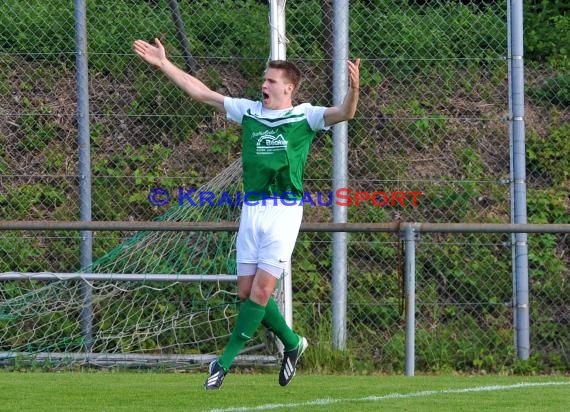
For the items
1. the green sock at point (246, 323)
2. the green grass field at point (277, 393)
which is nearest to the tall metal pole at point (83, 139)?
the green grass field at point (277, 393)

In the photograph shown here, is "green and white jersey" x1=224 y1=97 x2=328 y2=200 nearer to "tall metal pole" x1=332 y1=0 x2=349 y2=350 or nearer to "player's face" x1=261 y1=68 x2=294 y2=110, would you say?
"player's face" x1=261 y1=68 x2=294 y2=110

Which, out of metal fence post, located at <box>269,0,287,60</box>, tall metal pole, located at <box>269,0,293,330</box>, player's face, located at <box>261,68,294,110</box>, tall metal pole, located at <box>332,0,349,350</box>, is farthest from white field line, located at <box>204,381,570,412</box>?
metal fence post, located at <box>269,0,287,60</box>

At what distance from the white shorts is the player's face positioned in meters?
0.65

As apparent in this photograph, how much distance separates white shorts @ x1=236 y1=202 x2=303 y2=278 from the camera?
261 inches

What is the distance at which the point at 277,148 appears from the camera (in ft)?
22.0

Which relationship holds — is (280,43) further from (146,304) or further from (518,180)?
(146,304)

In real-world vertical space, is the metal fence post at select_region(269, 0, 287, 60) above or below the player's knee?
above

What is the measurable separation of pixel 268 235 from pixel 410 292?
90.0 inches

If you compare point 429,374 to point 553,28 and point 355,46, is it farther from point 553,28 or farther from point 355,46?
point 553,28

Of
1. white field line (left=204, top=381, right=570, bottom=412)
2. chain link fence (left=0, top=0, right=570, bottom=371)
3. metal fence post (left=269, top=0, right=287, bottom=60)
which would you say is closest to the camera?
white field line (left=204, top=381, right=570, bottom=412)

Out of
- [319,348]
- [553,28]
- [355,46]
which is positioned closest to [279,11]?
[355,46]

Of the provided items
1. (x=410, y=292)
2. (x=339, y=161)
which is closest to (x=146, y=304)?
(x=339, y=161)

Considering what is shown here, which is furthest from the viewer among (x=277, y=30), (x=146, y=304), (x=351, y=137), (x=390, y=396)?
(x=351, y=137)

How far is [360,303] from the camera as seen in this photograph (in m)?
9.83
